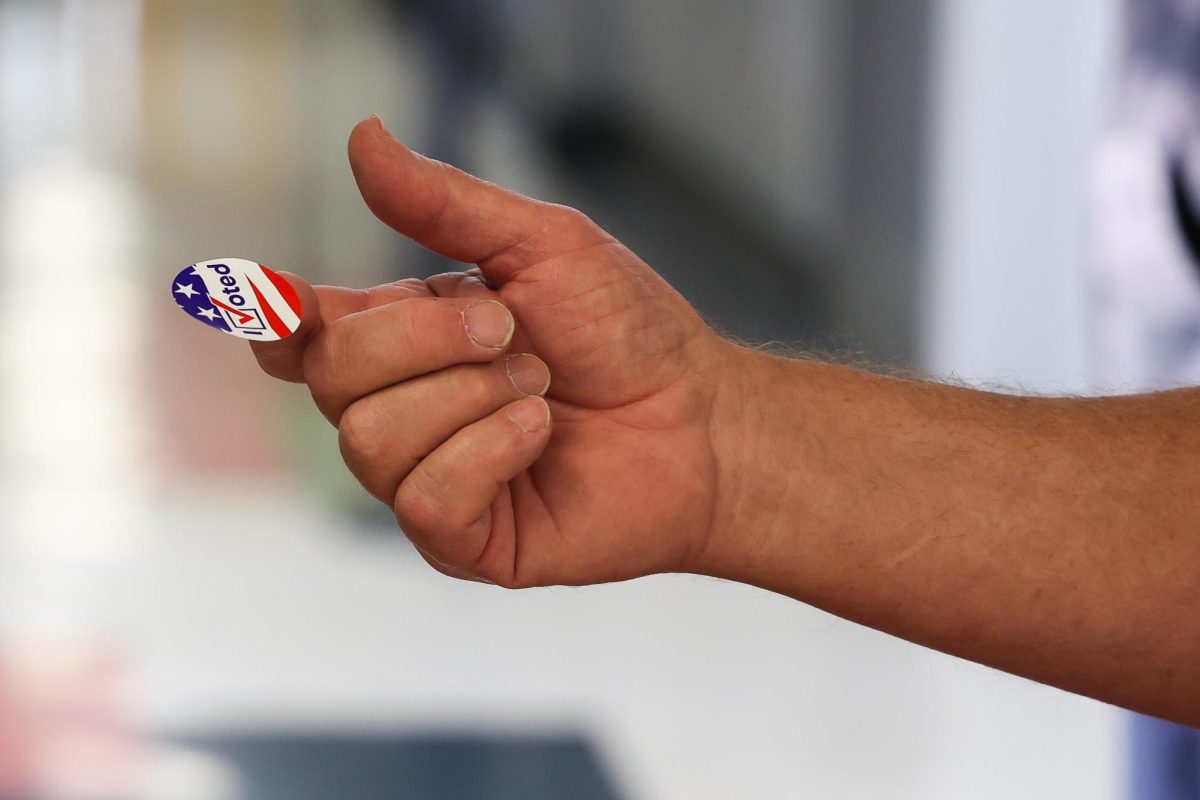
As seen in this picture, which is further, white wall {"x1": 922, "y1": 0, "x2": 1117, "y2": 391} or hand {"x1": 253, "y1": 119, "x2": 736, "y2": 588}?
white wall {"x1": 922, "y1": 0, "x2": 1117, "y2": 391}

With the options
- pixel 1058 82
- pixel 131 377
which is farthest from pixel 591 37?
pixel 1058 82

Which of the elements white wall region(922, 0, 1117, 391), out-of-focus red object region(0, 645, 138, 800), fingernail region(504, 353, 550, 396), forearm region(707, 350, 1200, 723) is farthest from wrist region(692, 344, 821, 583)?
out-of-focus red object region(0, 645, 138, 800)

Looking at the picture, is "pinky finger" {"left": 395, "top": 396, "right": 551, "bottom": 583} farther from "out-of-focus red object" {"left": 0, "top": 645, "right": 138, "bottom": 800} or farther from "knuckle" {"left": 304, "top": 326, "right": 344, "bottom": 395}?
"out-of-focus red object" {"left": 0, "top": 645, "right": 138, "bottom": 800}

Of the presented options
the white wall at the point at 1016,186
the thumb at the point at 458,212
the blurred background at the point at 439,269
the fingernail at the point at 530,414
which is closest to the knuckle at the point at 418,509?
the fingernail at the point at 530,414

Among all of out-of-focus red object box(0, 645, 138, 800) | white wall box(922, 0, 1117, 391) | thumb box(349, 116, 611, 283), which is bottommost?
out-of-focus red object box(0, 645, 138, 800)

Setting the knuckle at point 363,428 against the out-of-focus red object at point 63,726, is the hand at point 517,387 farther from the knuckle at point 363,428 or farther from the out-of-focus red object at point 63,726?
the out-of-focus red object at point 63,726

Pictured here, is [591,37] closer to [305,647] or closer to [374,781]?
[305,647]
